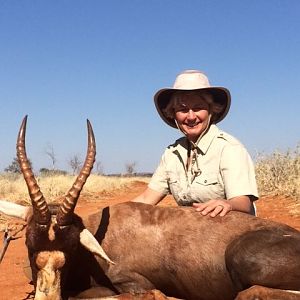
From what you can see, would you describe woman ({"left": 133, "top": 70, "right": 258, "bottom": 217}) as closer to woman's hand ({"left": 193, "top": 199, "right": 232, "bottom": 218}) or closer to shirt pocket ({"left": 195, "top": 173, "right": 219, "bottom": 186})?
shirt pocket ({"left": 195, "top": 173, "right": 219, "bottom": 186})

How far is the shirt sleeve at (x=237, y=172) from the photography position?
464 centimetres

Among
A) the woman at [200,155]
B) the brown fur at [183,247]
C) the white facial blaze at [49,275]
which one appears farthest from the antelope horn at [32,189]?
the woman at [200,155]

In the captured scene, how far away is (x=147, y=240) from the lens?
14.4ft

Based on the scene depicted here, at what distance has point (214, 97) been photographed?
17.1 feet

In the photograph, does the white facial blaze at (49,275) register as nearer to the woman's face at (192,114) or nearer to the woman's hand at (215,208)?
the woman's hand at (215,208)

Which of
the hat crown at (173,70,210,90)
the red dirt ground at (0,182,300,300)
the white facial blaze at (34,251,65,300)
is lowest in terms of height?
the red dirt ground at (0,182,300,300)

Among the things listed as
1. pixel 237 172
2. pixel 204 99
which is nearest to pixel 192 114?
pixel 204 99

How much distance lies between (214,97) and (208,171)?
0.79 metres

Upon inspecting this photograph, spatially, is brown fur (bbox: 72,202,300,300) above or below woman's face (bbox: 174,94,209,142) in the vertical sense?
below

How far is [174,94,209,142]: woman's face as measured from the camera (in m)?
5.01

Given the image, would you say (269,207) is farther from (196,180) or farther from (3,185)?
(3,185)

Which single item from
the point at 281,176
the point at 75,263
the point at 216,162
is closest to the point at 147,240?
the point at 75,263

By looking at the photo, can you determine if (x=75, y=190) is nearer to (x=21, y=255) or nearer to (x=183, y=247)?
(x=183, y=247)

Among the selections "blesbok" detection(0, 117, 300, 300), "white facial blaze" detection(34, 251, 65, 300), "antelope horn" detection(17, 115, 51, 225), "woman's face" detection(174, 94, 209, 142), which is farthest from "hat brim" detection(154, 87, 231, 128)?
"white facial blaze" detection(34, 251, 65, 300)
